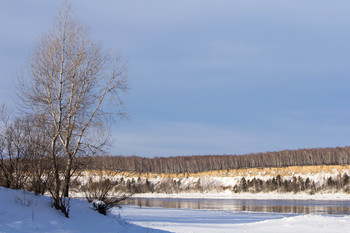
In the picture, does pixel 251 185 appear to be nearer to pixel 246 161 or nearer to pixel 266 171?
pixel 266 171

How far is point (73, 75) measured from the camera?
59.1 ft

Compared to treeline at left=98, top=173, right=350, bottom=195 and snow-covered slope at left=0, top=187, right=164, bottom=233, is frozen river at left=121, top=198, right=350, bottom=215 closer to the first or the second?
treeline at left=98, top=173, right=350, bottom=195

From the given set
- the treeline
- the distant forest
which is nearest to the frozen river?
the treeline

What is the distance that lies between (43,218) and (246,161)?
216 ft

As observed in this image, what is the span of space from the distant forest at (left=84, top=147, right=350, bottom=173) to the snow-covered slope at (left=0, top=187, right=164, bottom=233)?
2182 inches

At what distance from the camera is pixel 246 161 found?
75.0 meters

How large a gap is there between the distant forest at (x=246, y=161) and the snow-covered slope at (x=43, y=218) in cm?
5543

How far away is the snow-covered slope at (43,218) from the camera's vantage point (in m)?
10.5

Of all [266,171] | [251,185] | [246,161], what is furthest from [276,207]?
[246,161]

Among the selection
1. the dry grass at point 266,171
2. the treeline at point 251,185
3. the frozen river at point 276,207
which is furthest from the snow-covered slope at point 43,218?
the dry grass at point 266,171

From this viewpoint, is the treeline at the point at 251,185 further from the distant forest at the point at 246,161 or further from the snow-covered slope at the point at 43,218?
the snow-covered slope at the point at 43,218

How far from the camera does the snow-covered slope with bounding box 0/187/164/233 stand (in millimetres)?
10480

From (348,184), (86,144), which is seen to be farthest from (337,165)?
(86,144)

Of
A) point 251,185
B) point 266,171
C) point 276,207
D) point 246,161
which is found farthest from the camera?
point 246,161
